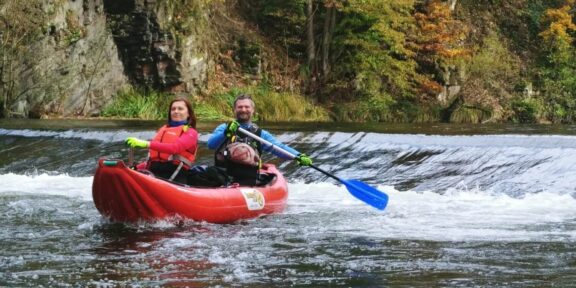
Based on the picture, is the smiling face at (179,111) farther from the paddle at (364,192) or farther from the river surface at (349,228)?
the river surface at (349,228)

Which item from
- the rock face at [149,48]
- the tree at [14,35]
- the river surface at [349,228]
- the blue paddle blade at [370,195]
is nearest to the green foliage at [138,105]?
the rock face at [149,48]

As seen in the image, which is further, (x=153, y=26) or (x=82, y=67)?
(x=153, y=26)

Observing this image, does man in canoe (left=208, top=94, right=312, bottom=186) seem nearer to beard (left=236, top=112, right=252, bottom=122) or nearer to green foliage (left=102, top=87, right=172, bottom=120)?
beard (left=236, top=112, right=252, bottom=122)

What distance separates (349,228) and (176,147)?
152 centimetres

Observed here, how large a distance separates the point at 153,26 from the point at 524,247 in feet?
47.5

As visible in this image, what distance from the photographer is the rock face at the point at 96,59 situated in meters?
16.0

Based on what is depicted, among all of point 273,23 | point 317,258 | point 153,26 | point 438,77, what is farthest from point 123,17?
point 317,258

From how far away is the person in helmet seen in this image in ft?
20.6

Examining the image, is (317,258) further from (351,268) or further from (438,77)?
(438,77)

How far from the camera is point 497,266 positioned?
4.39 metres

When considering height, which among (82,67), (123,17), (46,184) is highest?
(123,17)

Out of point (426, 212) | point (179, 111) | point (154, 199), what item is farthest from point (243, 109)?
point (426, 212)

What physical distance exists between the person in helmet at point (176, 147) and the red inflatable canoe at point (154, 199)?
40cm

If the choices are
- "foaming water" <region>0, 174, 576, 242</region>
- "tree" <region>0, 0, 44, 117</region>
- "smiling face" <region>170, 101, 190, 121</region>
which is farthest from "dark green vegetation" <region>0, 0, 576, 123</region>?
"smiling face" <region>170, 101, 190, 121</region>
